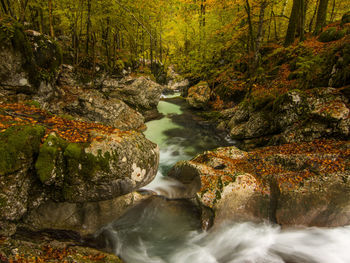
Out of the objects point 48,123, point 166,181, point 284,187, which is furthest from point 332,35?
point 48,123

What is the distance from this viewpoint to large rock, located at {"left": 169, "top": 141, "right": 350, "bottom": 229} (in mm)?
4324

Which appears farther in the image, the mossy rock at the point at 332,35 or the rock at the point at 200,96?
the rock at the point at 200,96

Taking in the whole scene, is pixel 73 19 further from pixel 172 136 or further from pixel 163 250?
pixel 163 250

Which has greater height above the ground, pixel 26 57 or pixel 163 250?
pixel 26 57

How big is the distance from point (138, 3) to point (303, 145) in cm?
1250

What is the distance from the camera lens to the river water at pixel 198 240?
403cm

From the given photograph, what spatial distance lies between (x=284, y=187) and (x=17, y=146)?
21.4 ft

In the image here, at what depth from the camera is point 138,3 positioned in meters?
11.4

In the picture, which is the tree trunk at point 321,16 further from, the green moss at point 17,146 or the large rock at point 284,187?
the green moss at point 17,146

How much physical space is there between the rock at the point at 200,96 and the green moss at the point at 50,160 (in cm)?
1309

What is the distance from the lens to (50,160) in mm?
3902

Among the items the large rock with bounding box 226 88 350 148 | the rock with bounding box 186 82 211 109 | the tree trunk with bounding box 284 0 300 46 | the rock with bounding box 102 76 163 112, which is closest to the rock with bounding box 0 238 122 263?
the large rock with bounding box 226 88 350 148

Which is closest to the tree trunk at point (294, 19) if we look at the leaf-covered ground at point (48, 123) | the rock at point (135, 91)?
the rock at point (135, 91)

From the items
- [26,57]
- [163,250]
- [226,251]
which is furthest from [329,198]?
[26,57]
